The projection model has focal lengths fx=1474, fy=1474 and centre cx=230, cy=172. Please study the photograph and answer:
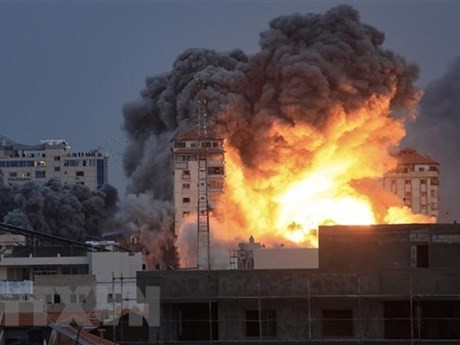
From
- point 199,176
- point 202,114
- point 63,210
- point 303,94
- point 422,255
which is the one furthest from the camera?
point 63,210

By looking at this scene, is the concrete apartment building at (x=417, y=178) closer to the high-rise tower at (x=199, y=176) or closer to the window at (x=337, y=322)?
the high-rise tower at (x=199, y=176)

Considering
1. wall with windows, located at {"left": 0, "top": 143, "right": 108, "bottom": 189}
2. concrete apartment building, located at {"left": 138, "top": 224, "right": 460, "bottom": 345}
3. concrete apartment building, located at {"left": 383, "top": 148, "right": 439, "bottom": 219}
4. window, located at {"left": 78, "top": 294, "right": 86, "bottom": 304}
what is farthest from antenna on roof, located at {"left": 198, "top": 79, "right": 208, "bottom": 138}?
wall with windows, located at {"left": 0, "top": 143, "right": 108, "bottom": 189}

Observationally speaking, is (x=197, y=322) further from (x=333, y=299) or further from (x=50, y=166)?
(x=50, y=166)

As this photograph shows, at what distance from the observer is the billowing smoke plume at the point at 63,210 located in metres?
96.1

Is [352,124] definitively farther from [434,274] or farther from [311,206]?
[434,274]

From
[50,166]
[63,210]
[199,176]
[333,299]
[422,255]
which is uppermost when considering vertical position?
[50,166]

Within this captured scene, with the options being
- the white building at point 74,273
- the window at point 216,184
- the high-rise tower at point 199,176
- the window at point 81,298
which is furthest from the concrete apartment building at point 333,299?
the window at point 216,184

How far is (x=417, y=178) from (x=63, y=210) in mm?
31212

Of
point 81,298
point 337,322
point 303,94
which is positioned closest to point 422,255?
point 337,322

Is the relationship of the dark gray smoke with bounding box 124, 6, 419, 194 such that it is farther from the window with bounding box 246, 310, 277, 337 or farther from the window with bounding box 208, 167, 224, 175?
the window with bounding box 246, 310, 277, 337

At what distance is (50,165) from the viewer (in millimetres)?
147750

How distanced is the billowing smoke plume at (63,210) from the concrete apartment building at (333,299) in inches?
2162

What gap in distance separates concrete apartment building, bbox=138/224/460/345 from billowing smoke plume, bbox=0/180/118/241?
2162 inches

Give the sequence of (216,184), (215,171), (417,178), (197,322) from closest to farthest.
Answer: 1. (197,322)
2. (216,184)
3. (215,171)
4. (417,178)
